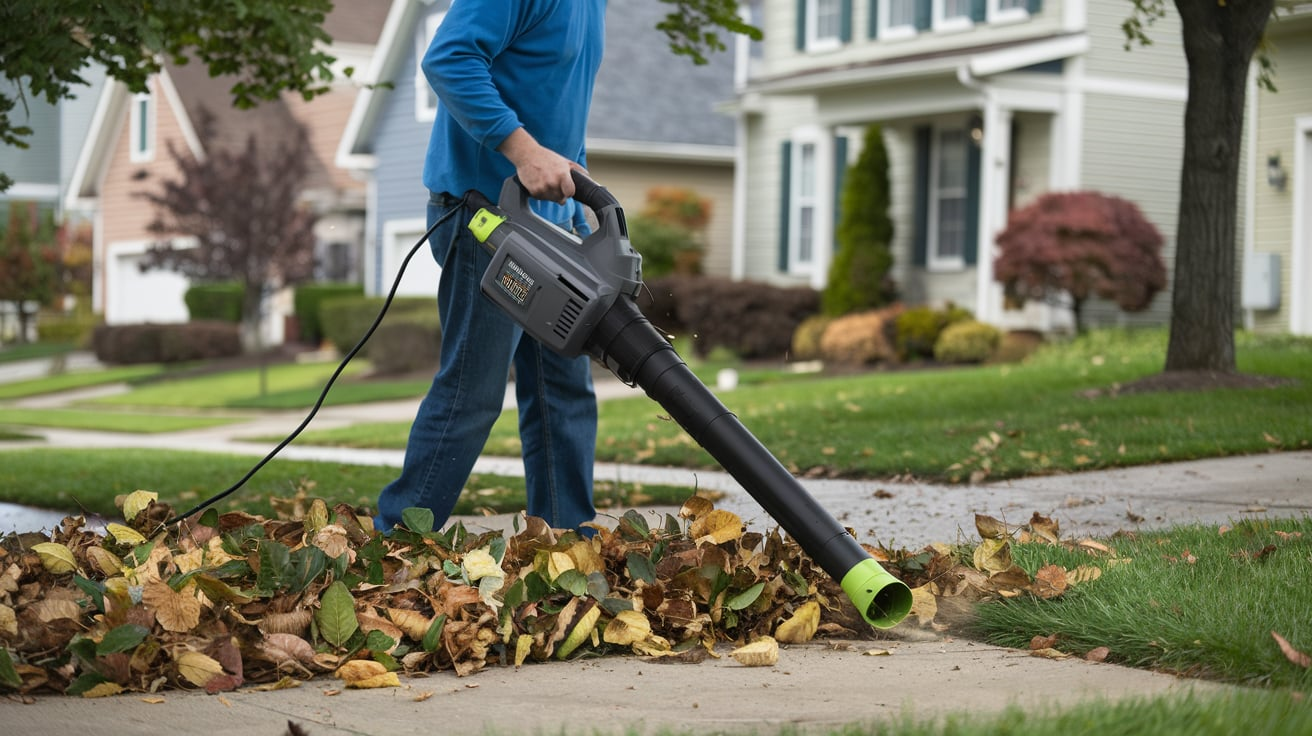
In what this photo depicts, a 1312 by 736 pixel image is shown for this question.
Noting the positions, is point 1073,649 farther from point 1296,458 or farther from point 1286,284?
point 1286,284

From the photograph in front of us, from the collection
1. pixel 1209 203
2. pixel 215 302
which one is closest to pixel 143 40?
pixel 1209 203

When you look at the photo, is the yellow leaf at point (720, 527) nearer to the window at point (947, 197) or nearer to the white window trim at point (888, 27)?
the window at point (947, 197)

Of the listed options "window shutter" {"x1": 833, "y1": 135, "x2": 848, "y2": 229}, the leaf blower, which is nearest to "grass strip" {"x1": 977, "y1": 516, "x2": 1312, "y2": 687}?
the leaf blower

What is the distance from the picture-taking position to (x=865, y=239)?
65.9ft

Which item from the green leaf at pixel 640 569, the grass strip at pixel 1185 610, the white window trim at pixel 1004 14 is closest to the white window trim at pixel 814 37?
the white window trim at pixel 1004 14

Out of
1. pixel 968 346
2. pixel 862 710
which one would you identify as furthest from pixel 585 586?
pixel 968 346

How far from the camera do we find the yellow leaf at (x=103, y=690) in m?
3.10

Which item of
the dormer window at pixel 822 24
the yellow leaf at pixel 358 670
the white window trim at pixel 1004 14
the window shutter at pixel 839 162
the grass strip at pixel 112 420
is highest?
the dormer window at pixel 822 24

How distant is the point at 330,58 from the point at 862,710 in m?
5.27

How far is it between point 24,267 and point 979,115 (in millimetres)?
22034

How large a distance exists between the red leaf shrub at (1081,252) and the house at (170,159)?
15.1m

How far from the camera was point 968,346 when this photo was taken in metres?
17.7

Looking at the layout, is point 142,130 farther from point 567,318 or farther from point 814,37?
point 567,318

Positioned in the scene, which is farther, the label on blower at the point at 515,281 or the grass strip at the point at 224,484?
the grass strip at the point at 224,484
